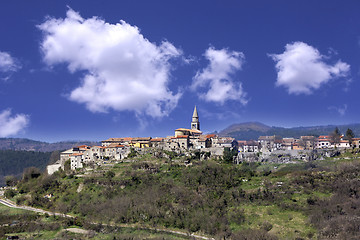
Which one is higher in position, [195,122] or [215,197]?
[195,122]

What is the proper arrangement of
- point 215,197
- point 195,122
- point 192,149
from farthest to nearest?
point 195,122 → point 192,149 → point 215,197

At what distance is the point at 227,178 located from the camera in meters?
69.1

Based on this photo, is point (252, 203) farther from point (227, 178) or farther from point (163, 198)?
point (163, 198)

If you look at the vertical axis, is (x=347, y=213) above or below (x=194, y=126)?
below

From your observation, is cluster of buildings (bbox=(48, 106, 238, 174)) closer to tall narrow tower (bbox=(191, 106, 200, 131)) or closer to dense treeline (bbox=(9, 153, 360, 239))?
dense treeline (bbox=(9, 153, 360, 239))

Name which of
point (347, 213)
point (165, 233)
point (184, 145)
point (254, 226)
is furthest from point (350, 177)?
point (184, 145)

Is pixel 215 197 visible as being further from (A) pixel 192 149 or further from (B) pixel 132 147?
(B) pixel 132 147

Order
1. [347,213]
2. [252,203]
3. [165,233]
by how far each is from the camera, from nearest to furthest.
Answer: [347,213]
[165,233]
[252,203]

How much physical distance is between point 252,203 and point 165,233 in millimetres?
19513

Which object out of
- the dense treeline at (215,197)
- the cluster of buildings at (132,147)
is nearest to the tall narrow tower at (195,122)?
the cluster of buildings at (132,147)

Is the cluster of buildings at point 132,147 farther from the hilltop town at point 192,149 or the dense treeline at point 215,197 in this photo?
the dense treeline at point 215,197

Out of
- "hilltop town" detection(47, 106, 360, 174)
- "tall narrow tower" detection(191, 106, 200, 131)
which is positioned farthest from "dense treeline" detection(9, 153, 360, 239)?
"tall narrow tower" detection(191, 106, 200, 131)

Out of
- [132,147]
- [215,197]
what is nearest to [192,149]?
[132,147]

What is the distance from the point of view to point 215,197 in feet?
203
